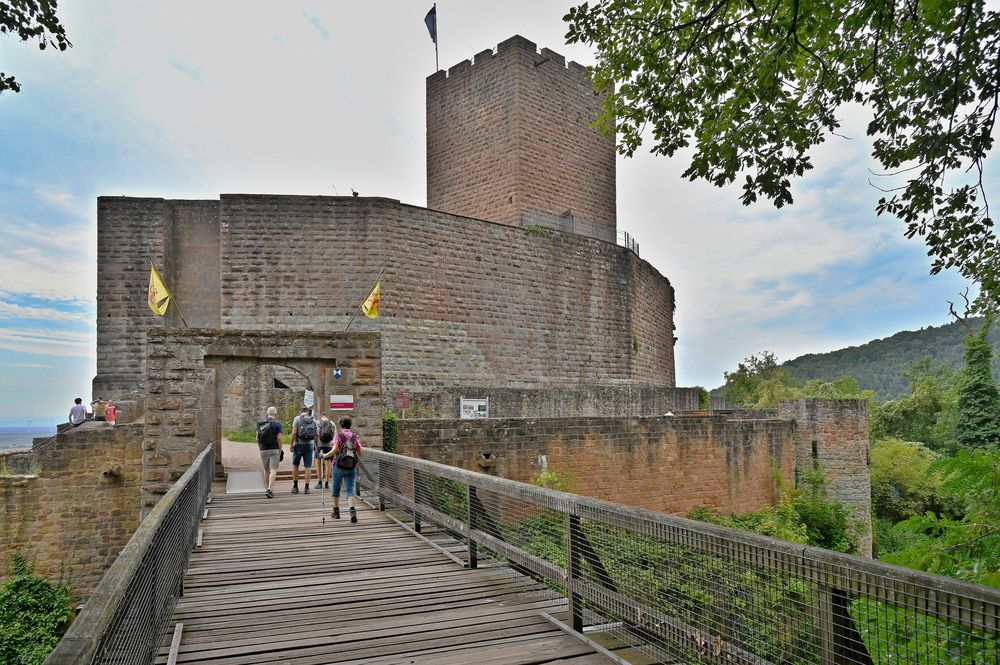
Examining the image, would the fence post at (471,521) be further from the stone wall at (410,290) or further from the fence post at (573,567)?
the stone wall at (410,290)

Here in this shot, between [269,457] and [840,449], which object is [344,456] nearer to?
[269,457]

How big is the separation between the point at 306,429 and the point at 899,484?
2625 centimetres

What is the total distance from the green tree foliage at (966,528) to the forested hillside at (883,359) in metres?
87.5

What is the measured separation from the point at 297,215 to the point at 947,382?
2226 inches

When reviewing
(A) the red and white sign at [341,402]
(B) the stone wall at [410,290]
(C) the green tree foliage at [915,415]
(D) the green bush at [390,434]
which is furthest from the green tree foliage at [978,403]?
(A) the red and white sign at [341,402]

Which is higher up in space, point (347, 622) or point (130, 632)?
point (130, 632)

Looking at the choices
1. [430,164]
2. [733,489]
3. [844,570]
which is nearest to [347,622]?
[844,570]

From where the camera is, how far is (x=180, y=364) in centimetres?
976

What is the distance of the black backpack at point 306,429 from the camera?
1023 centimetres

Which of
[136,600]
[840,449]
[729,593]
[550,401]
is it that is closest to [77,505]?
[550,401]

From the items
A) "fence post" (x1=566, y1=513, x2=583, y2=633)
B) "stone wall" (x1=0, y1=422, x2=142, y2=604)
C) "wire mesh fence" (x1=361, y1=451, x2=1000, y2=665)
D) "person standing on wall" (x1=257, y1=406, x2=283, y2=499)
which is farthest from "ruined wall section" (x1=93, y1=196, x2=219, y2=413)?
"fence post" (x1=566, y1=513, x2=583, y2=633)

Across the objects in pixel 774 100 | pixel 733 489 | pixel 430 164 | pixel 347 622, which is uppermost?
pixel 430 164

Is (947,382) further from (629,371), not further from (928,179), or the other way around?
(928,179)

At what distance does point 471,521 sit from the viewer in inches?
221
